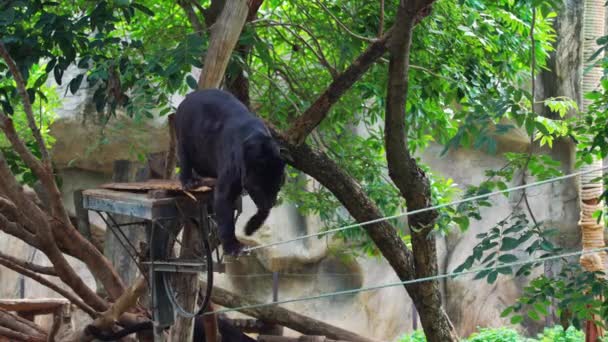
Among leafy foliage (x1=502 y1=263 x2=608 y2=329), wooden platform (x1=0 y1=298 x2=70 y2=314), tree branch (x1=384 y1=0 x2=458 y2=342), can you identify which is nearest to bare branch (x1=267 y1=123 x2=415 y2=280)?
tree branch (x1=384 y1=0 x2=458 y2=342)

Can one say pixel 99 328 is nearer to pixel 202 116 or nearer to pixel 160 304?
pixel 160 304

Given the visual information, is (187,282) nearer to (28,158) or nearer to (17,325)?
(28,158)

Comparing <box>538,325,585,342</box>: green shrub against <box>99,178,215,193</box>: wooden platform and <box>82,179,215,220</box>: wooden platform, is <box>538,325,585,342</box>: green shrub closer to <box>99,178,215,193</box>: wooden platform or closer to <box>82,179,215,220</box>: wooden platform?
<box>99,178,215,193</box>: wooden platform

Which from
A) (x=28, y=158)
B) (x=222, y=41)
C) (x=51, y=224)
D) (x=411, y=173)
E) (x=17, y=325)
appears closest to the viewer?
(x=222, y=41)

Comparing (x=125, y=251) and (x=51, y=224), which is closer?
(x=51, y=224)

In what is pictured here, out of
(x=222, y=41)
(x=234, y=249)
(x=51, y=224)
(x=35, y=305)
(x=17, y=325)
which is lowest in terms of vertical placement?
(x=17, y=325)

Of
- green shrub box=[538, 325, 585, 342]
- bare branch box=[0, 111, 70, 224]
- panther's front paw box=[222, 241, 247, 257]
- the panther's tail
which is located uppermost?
bare branch box=[0, 111, 70, 224]

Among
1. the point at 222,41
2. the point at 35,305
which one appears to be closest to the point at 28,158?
the point at 222,41

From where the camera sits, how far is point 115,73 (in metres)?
4.66

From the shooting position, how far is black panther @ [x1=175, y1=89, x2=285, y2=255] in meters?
3.30

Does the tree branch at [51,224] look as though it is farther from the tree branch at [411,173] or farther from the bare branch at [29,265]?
the tree branch at [411,173]

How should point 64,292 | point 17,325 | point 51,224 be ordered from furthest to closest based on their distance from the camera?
point 17,325, point 64,292, point 51,224

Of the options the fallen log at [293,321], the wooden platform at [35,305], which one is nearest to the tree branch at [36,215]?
the wooden platform at [35,305]

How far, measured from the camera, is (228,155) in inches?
140
